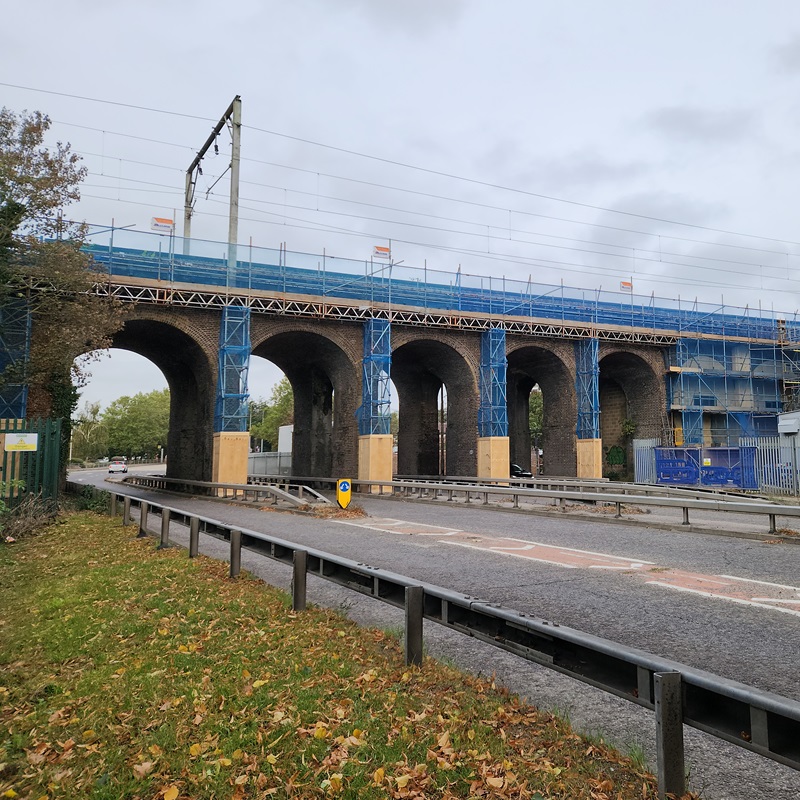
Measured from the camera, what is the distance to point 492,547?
36.7ft

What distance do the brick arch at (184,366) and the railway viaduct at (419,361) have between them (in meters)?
0.12

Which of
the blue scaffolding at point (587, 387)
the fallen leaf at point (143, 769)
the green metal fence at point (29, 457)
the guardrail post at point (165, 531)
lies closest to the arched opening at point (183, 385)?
the green metal fence at point (29, 457)

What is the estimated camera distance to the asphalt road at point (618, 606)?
3742mm

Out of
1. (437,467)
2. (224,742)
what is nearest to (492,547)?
(224,742)

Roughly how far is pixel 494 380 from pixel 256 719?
31.6 m

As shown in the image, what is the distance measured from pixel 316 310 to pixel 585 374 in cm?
1702

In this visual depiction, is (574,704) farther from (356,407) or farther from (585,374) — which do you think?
(585,374)

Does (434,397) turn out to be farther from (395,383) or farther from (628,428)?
(628,428)

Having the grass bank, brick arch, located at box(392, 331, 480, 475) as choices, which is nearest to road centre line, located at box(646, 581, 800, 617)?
the grass bank

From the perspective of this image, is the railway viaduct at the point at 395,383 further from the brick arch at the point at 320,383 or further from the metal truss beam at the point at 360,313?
the metal truss beam at the point at 360,313

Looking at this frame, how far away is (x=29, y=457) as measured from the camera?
14.7m

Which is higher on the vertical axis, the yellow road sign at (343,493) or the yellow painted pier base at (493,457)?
the yellow painted pier base at (493,457)

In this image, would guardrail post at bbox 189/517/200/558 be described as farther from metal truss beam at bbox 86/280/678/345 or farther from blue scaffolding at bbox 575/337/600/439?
blue scaffolding at bbox 575/337/600/439

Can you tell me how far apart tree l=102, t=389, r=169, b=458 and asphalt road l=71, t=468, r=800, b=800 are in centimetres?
9854
